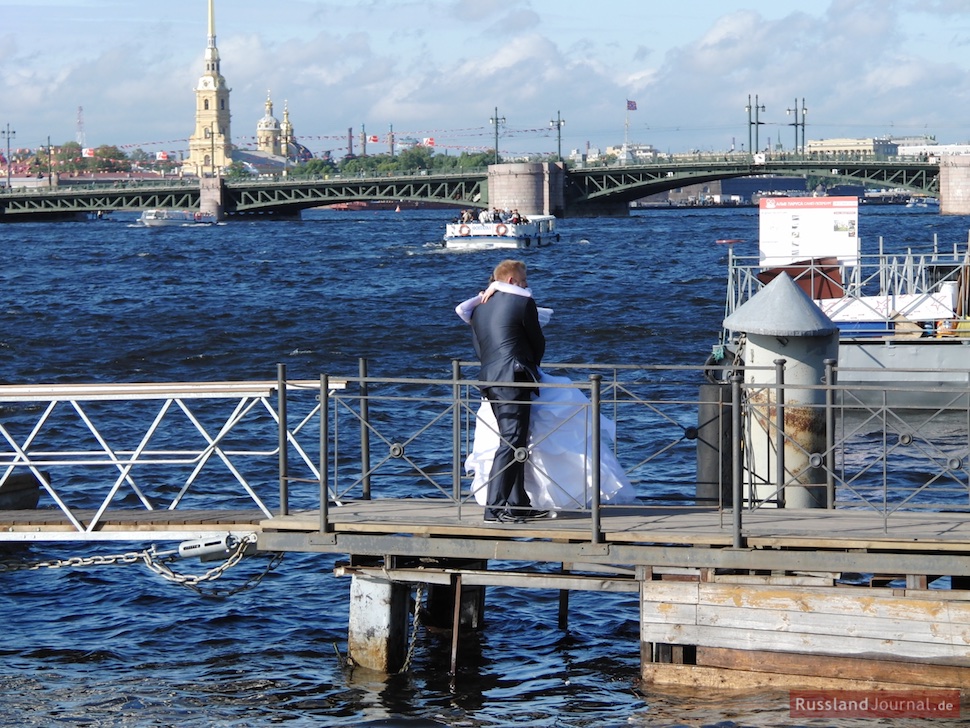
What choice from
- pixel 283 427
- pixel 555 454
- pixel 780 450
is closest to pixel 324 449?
pixel 283 427

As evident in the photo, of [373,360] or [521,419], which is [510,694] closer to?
[521,419]

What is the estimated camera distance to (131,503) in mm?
15617

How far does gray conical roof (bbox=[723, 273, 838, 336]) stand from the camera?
9.93 metres

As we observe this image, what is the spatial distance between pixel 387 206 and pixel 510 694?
624ft

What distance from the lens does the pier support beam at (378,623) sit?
869 centimetres

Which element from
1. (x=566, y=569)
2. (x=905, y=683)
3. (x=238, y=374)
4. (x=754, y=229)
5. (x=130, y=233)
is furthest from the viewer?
(x=130, y=233)

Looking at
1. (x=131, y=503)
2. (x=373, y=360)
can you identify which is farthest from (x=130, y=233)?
(x=131, y=503)

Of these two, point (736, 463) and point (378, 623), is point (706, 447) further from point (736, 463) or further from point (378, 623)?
point (378, 623)

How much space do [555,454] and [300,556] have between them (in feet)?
16.7

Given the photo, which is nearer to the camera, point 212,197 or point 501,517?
point 501,517

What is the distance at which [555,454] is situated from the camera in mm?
8516

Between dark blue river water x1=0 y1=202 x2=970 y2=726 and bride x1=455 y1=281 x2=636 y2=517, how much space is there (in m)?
1.24

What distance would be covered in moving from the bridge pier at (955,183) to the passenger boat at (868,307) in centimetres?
7896

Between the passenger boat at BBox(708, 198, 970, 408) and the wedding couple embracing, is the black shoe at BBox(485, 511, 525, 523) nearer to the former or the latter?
the wedding couple embracing
